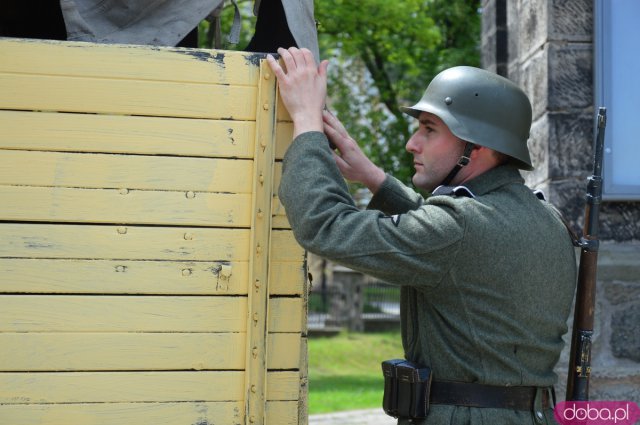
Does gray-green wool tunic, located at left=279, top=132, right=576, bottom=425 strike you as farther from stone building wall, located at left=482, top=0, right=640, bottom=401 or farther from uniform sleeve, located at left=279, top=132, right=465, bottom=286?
stone building wall, located at left=482, top=0, right=640, bottom=401

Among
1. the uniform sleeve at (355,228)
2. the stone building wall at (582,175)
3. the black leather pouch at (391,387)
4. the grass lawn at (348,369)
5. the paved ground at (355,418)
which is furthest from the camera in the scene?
the grass lawn at (348,369)

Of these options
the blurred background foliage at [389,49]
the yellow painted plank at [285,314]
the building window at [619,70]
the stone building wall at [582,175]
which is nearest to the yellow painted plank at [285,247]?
the yellow painted plank at [285,314]

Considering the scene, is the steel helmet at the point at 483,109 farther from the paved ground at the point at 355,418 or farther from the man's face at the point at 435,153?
the paved ground at the point at 355,418

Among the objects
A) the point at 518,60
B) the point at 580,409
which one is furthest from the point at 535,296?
the point at 518,60

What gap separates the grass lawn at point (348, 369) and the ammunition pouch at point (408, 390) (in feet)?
27.4

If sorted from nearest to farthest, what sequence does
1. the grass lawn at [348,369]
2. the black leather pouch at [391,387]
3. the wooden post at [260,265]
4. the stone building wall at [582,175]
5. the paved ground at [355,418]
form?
the wooden post at [260,265] → the black leather pouch at [391,387] → the stone building wall at [582,175] → the paved ground at [355,418] → the grass lawn at [348,369]

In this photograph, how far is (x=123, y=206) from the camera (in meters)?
2.81

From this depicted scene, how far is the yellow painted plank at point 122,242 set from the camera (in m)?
2.76

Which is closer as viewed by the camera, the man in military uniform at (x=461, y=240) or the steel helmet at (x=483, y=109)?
the man in military uniform at (x=461, y=240)

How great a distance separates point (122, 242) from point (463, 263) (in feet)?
3.17


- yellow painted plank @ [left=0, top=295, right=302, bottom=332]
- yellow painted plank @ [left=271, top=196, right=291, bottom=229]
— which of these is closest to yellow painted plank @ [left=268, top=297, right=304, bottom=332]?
yellow painted plank @ [left=0, top=295, right=302, bottom=332]
